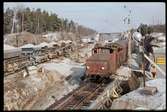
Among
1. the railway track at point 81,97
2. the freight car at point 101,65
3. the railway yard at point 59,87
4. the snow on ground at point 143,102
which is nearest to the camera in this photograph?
the snow on ground at point 143,102

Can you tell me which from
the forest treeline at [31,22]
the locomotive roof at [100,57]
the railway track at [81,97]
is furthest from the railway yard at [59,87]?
the forest treeline at [31,22]

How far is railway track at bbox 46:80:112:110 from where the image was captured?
18875 millimetres

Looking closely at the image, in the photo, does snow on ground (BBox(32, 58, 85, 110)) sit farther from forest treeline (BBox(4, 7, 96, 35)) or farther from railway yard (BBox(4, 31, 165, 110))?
forest treeline (BBox(4, 7, 96, 35))

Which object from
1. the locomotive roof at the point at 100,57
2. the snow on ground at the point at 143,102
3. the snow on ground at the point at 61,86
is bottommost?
the snow on ground at the point at 61,86

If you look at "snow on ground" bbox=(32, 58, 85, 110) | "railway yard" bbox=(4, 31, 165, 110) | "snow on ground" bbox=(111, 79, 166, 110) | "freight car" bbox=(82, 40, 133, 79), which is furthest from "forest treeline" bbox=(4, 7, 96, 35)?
"snow on ground" bbox=(111, 79, 166, 110)

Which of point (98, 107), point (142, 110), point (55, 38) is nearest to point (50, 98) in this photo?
point (98, 107)

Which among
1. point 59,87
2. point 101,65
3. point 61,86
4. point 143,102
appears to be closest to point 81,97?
point 59,87

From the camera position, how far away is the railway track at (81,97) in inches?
743

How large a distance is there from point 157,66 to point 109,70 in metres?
4.85

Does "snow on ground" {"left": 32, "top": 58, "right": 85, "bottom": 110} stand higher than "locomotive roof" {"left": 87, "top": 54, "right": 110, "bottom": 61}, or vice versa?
"locomotive roof" {"left": 87, "top": 54, "right": 110, "bottom": 61}

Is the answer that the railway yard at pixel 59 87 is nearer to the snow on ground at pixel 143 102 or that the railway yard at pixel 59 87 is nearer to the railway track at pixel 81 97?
the railway track at pixel 81 97

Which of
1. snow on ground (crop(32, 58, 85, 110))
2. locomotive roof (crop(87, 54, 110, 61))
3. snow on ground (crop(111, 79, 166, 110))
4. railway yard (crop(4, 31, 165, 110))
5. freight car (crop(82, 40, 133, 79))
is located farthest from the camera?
locomotive roof (crop(87, 54, 110, 61))

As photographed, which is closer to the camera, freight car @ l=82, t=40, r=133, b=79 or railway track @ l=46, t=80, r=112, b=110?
railway track @ l=46, t=80, r=112, b=110

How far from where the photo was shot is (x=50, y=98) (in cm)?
2194
